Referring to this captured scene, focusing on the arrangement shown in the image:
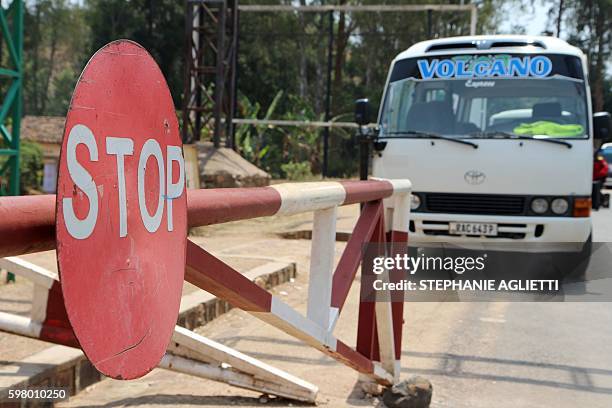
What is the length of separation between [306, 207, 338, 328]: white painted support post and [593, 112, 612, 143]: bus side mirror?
5780 mm

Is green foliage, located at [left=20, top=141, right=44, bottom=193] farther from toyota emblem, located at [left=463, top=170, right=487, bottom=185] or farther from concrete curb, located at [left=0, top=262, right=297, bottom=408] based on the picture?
concrete curb, located at [left=0, top=262, right=297, bottom=408]

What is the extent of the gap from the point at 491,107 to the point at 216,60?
878 centimetres

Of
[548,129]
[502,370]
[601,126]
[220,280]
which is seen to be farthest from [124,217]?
[601,126]

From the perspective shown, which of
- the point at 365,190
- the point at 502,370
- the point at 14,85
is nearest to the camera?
the point at 365,190

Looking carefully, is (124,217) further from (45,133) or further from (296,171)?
(45,133)

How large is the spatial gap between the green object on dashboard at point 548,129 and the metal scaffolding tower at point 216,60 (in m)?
8.76

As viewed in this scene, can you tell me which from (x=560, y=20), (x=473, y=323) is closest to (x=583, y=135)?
(x=473, y=323)

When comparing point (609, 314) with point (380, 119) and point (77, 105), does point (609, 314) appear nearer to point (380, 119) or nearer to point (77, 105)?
point (380, 119)

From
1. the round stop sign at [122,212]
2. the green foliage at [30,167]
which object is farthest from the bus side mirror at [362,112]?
the green foliage at [30,167]

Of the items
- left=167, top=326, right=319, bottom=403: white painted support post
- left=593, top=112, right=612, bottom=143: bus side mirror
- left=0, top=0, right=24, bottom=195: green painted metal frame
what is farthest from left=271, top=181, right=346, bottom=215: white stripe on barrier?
left=593, top=112, right=612, bottom=143: bus side mirror

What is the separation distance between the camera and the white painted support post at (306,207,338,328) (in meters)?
2.88

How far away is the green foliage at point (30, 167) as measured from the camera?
2283 cm

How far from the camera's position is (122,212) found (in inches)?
49.3

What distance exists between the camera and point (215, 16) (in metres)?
16.5
